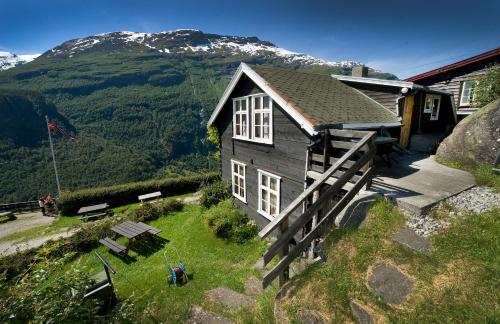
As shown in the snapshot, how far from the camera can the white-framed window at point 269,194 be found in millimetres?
9649

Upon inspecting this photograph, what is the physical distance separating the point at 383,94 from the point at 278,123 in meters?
7.05

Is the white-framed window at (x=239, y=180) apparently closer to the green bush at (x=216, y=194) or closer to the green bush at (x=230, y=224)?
the green bush at (x=216, y=194)

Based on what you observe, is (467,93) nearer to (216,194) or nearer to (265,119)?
(265,119)

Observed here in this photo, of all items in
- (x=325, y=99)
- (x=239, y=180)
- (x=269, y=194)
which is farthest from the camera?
(x=239, y=180)

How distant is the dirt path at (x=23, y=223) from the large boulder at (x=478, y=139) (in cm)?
2522

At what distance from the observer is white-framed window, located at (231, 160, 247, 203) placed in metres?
12.1

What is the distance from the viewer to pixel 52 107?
114m

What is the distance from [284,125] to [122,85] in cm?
19025

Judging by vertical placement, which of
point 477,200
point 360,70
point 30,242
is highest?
point 360,70

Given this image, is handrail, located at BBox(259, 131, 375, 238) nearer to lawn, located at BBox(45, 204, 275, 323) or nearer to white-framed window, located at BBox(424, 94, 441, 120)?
lawn, located at BBox(45, 204, 275, 323)

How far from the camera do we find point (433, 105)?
14422mm

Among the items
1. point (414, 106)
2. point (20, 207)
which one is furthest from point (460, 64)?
point (20, 207)

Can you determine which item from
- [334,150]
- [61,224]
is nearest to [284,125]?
[334,150]

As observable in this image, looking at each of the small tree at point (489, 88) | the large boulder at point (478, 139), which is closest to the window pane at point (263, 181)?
the large boulder at point (478, 139)
